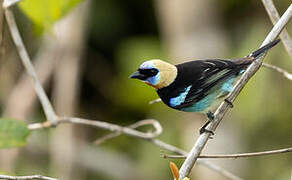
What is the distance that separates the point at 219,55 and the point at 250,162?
1.36 metres

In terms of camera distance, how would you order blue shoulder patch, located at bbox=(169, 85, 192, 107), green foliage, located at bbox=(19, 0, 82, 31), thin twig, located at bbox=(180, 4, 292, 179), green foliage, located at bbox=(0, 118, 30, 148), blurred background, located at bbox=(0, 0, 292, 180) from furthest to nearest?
1. blurred background, located at bbox=(0, 0, 292, 180)
2. blue shoulder patch, located at bbox=(169, 85, 192, 107)
3. green foliage, located at bbox=(19, 0, 82, 31)
4. green foliage, located at bbox=(0, 118, 30, 148)
5. thin twig, located at bbox=(180, 4, 292, 179)

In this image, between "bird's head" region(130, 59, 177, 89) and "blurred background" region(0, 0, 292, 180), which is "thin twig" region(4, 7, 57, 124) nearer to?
"bird's head" region(130, 59, 177, 89)

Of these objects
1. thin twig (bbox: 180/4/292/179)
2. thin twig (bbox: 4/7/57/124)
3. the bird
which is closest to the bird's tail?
thin twig (bbox: 180/4/292/179)

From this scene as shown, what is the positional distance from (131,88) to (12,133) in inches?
147

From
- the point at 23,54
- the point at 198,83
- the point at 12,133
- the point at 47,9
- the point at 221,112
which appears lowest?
the point at 221,112

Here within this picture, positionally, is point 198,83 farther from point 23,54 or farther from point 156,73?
point 23,54

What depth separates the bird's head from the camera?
2.71m

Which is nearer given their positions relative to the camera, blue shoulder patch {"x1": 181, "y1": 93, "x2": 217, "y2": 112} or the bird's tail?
the bird's tail

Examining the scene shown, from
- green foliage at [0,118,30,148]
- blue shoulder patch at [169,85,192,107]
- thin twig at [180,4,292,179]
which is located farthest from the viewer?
blue shoulder patch at [169,85,192,107]

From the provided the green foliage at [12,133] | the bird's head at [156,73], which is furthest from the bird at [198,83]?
the green foliage at [12,133]

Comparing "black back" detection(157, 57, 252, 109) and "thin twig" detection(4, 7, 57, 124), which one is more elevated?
"thin twig" detection(4, 7, 57, 124)

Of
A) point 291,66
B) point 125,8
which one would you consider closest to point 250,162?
point 291,66

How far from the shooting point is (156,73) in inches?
110

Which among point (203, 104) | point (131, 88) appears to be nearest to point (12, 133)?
point (203, 104)
